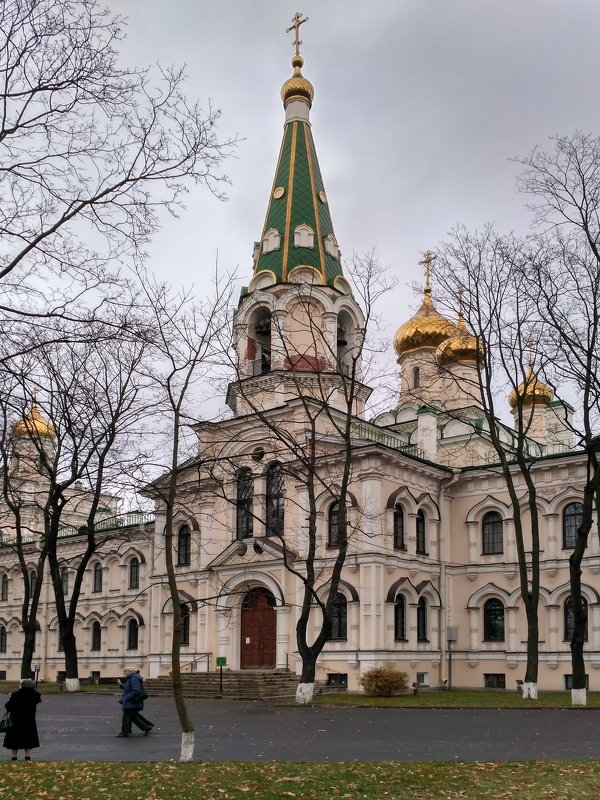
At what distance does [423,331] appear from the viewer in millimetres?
46875

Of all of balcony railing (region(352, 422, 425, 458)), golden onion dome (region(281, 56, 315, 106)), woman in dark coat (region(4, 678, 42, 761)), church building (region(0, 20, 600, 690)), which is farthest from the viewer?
golden onion dome (region(281, 56, 315, 106))

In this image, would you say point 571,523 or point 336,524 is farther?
point 336,524

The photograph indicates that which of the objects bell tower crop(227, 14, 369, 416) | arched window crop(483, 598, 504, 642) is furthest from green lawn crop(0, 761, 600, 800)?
bell tower crop(227, 14, 369, 416)

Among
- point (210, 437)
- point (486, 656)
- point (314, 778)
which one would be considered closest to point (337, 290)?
point (210, 437)

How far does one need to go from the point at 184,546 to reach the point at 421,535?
32.6 ft

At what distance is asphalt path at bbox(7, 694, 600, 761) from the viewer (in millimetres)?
13836

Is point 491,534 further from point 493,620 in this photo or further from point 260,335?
point 260,335

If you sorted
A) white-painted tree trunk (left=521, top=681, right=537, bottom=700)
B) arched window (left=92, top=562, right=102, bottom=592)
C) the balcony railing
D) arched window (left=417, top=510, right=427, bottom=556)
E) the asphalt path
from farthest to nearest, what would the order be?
arched window (left=92, top=562, right=102, bottom=592) → the balcony railing → arched window (left=417, top=510, right=427, bottom=556) → white-painted tree trunk (left=521, top=681, right=537, bottom=700) → the asphalt path

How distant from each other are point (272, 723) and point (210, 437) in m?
17.5

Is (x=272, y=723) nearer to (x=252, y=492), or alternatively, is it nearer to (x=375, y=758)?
(x=375, y=758)

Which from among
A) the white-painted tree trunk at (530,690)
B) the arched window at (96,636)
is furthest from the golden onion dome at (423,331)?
the white-painted tree trunk at (530,690)

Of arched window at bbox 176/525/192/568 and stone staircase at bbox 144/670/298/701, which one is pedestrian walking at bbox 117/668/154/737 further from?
arched window at bbox 176/525/192/568

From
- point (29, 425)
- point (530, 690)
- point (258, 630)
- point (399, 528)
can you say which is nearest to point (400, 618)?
point (399, 528)

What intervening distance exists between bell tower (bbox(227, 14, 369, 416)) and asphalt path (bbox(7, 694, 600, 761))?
14.2 metres
